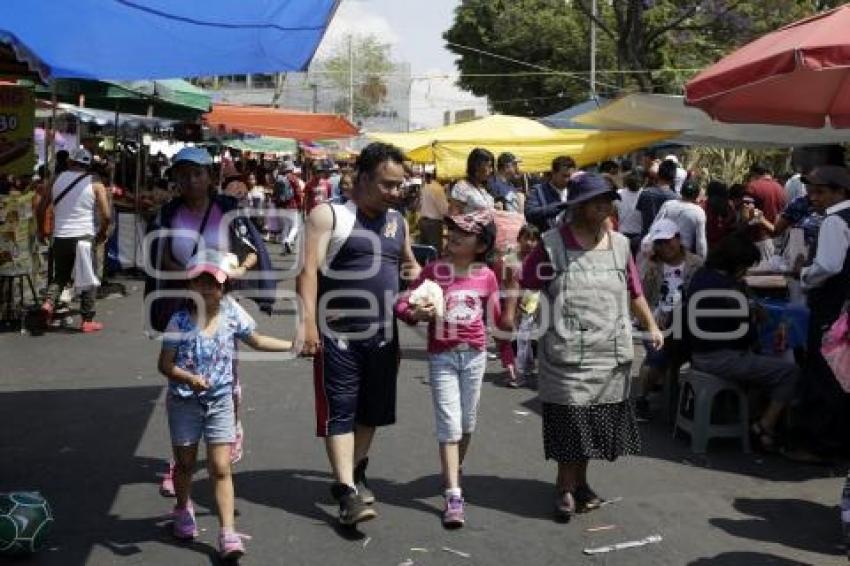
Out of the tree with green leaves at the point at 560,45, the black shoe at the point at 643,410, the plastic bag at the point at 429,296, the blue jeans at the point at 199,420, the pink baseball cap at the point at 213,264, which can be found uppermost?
the tree with green leaves at the point at 560,45

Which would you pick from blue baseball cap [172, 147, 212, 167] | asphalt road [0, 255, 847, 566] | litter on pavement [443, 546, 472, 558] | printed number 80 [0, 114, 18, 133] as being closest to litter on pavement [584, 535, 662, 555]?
asphalt road [0, 255, 847, 566]

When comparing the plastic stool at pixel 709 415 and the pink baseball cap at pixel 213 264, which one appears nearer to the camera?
the pink baseball cap at pixel 213 264

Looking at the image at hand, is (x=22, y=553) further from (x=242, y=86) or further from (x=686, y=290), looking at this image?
(x=242, y=86)

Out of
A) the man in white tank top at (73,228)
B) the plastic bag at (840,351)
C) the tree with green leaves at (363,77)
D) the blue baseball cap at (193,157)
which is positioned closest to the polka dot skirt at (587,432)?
the plastic bag at (840,351)

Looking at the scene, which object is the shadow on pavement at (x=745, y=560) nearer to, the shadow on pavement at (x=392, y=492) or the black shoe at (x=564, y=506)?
the black shoe at (x=564, y=506)

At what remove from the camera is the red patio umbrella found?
4809mm

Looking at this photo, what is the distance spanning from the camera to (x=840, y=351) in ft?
14.5

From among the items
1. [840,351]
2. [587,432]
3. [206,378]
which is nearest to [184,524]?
[206,378]

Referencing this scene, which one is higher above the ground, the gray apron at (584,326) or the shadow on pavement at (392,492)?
the gray apron at (584,326)

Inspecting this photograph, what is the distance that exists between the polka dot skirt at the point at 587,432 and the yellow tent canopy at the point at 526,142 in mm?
6296

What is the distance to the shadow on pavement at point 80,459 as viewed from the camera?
179 inches

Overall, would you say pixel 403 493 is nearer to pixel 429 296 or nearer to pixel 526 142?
pixel 429 296

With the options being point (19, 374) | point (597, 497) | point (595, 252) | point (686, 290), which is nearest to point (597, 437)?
point (597, 497)

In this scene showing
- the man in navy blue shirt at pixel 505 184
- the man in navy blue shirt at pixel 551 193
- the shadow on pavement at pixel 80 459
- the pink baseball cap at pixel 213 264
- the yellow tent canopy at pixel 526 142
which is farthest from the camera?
the yellow tent canopy at pixel 526 142
